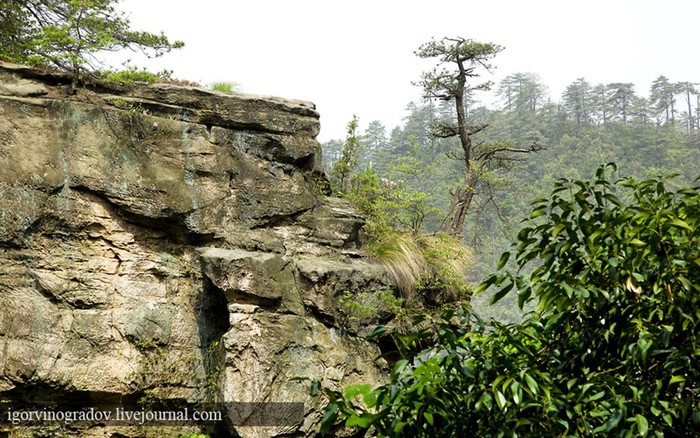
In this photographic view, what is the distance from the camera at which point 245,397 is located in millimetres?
5559

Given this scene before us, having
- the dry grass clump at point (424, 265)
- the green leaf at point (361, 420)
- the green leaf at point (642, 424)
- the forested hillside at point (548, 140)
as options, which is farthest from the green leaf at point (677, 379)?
the forested hillside at point (548, 140)

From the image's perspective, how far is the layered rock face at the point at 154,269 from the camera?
5473mm

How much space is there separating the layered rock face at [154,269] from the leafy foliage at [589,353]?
396cm

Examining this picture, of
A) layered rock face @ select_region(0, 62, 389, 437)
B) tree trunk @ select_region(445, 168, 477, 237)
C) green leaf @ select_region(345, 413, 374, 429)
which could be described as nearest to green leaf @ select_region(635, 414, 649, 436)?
green leaf @ select_region(345, 413, 374, 429)

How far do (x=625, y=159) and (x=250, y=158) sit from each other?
34.3 metres

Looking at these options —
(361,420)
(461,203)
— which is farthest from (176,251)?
(461,203)

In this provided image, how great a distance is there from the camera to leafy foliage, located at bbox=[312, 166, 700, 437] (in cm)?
175

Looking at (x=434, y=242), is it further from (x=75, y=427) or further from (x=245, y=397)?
(x=75, y=427)

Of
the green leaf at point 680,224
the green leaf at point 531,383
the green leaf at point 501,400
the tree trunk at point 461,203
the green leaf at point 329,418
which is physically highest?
the tree trunk at point 461,203

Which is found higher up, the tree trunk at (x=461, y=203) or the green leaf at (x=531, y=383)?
the tree trunk at (x=461, y=203)

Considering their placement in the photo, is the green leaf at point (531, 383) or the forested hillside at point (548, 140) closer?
the green leaf at point (531, 383)

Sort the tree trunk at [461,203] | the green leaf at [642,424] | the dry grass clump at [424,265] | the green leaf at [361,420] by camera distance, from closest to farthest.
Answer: the green leaf at [642,424] → the green leaf at [361,420] → the dry grass clump at [424,265] → the tree trunk at [461,203]

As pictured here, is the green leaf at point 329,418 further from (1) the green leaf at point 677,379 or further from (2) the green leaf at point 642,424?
(1) the green leaf at point 677,379

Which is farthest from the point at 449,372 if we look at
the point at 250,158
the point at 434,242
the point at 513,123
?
the point at 513,123
